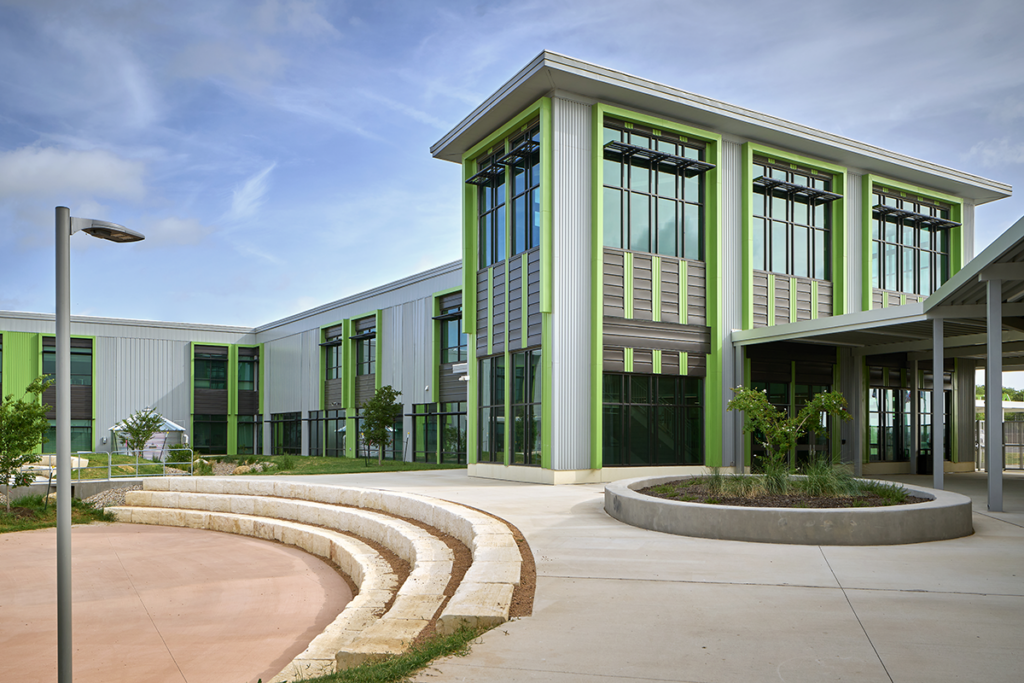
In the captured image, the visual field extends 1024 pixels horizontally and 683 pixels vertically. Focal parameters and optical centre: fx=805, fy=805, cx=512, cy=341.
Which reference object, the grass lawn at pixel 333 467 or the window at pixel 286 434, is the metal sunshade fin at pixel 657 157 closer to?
the grass lawn at pixel 333 467

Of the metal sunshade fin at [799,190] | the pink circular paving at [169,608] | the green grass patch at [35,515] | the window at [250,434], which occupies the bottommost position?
the window at [250,434]

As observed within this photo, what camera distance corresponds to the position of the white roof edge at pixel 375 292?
33125 millimetres

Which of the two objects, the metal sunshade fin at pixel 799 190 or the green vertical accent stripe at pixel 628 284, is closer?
the green vertical accent stripe at pixel 628 284

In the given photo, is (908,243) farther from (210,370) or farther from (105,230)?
(210,370)

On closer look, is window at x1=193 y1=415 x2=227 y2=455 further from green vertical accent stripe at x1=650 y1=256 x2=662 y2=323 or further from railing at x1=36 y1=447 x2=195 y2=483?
green vertical accent stripe at x1=650 y1=256 x2=662 y2=323

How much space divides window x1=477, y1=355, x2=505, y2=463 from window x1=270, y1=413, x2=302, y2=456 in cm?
2319

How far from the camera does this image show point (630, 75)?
20797mm

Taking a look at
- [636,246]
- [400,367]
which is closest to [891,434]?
[636,246]

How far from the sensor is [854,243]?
1047 inches

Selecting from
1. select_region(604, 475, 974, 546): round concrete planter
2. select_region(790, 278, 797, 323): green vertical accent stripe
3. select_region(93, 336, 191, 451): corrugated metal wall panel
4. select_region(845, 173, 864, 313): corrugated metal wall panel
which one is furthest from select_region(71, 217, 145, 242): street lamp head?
select_region(93, 336, 191, 451): corrugated metal wall panel

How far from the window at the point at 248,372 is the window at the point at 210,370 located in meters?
0.98

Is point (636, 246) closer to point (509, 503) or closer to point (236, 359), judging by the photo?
point (509, 503)

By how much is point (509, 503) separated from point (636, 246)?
9822 millimetres

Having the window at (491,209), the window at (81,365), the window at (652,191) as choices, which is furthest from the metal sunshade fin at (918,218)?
the window at (81,365)
